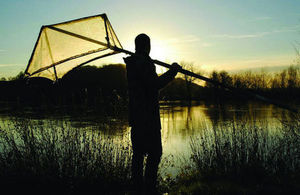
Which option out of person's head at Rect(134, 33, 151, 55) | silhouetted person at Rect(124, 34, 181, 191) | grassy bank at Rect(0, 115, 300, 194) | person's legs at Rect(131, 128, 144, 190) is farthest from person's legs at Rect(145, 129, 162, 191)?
grassy bank at Rect(0, 115, 300, 194)

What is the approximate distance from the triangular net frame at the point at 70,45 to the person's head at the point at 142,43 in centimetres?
58

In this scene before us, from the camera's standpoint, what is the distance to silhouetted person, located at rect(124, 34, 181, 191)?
2.82 m

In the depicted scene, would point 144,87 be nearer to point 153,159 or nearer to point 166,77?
point 166,77

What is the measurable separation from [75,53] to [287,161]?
Answer: 5.68m

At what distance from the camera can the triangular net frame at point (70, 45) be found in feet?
11.0

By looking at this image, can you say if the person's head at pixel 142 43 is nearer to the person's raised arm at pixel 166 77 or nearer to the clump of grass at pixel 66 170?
the person's raised arm at pixel 166 77

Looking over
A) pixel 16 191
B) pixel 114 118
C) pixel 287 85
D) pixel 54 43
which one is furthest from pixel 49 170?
pixel 287 85

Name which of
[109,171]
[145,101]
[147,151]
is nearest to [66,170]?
[109,171]

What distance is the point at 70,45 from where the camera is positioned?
3.58m

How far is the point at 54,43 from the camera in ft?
11.6

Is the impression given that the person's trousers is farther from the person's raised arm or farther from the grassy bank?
the grassy bank

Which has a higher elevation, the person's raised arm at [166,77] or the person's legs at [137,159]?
the person's raised arm at [166,77]

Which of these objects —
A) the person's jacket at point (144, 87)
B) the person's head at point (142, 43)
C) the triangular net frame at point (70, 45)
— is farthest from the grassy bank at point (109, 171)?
the person's head at point (142, 43)

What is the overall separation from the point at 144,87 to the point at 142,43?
1.83ft
